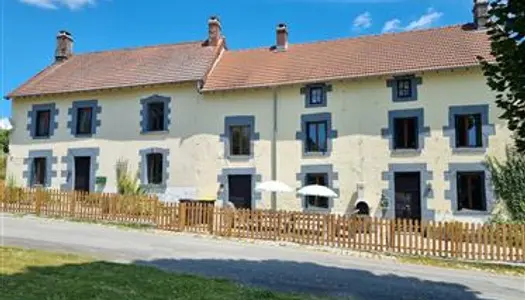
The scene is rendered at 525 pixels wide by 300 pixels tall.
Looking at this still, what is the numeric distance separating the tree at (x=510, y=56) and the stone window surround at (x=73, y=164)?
2075 centimetres

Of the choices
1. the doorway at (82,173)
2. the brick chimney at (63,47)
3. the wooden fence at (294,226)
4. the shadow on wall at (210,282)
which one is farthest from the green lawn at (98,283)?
the brick chimney at (63,47)

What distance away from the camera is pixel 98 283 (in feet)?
23.7

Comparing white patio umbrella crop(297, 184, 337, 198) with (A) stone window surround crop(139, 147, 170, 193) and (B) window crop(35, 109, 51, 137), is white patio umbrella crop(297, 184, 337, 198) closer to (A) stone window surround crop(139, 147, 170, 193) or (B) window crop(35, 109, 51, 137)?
(A) stone window surround crop(139, 147, 170, 193)

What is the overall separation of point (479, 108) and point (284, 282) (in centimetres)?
1297

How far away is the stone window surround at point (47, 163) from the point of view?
24.7 m

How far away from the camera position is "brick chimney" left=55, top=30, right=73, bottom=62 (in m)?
28.8

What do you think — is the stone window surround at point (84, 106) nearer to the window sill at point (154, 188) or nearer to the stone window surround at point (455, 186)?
the window sill at point (154, 188)

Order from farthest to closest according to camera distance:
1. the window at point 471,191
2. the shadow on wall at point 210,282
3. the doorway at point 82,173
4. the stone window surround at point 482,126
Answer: the doorway at point 82,173, the window at point 471,191, the stone window surround at point 482,126, the shadow on wall at point 210,282

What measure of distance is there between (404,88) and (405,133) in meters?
1.84

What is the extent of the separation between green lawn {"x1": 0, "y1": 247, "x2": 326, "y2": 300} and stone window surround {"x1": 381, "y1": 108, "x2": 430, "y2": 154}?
43.1ft

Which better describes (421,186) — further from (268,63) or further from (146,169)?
(146,169)

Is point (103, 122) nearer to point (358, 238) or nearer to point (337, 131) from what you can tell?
point (337, 131)

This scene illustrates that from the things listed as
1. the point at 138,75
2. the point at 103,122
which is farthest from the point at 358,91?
the point at 103,122

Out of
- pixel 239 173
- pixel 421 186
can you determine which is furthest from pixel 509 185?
pixel 239 173
